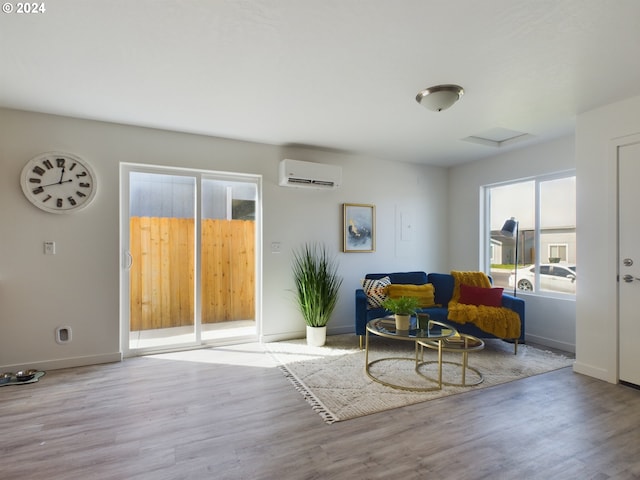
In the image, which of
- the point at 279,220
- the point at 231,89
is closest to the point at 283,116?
the point at 231,89

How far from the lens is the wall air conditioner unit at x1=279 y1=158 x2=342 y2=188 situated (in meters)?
3.91

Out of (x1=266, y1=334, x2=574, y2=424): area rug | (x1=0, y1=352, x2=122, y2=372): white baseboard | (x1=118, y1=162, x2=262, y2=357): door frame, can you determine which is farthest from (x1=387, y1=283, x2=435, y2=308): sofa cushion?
(x1=0, y1=352, x2=122, y2=372): white baseboard

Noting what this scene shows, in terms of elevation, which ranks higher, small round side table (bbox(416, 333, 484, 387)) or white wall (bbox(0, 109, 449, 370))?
white wall (bbox(0, 109, 449, 370))

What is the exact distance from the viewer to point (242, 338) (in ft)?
13.2

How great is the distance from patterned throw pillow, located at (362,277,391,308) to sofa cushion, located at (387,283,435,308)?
8cm

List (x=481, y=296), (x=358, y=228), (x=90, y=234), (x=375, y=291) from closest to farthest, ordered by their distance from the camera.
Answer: (x=90, y=234) → (x=481, y=296) → (x=375, y=291) → (x=358, y=228)

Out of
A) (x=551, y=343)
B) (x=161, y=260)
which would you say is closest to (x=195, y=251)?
(x=161, y=260)

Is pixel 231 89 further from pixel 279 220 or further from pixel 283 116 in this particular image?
pixel 279 220

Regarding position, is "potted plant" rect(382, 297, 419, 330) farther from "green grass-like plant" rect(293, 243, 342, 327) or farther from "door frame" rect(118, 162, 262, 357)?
"door frame" rect(118, 162, 262, 357)

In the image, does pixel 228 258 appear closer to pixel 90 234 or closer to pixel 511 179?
pixel 90 234

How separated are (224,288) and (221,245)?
0.53 meters

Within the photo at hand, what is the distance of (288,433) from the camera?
2.09 metres

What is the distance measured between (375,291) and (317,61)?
260 centimetres

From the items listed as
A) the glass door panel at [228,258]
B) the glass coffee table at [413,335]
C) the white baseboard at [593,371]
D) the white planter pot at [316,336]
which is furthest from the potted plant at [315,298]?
the white baseboard at [593,371]
